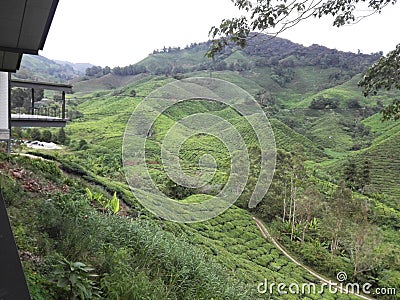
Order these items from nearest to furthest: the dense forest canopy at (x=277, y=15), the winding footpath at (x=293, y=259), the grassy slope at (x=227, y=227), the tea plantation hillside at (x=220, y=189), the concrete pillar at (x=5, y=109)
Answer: the tea plantation hillside at (x=220, y=189)
the dense forest canopy at (x=277, y=15)
the concrete pillar at (x=5, y=109)
the grassy slope at (x=227, y=227)
the winding footpath at (x=293, y=259)

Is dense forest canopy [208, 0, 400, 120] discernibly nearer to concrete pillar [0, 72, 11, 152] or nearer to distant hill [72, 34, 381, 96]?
concrete pillar [0, 72, 11, 152]

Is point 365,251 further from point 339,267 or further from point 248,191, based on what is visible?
point 248,191

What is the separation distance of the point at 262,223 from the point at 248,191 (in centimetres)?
145

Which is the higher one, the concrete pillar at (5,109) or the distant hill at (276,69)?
the distant hill at (276,69)

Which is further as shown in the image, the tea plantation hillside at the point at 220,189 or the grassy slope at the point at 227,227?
the grassy slope at the point at 227,227

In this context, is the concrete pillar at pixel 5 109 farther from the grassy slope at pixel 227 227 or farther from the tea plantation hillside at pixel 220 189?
the grassy slope at pixel 227 227

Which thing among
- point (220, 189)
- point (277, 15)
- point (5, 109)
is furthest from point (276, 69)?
point (277, 15)

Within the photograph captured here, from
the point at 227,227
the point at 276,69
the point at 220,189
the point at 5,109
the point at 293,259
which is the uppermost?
the point at 276,69

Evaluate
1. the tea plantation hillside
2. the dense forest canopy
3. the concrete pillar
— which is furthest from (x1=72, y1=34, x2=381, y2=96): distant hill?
the dense forest canopy

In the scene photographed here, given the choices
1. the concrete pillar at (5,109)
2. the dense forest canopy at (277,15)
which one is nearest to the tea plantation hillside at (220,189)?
the dense forest canopy at (277,15)

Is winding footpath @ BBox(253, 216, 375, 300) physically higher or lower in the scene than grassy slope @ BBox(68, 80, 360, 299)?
lower

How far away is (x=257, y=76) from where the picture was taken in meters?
23.1

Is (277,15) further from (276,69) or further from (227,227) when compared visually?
(276,69)

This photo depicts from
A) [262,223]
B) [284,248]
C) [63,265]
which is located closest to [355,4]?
[63,265]
